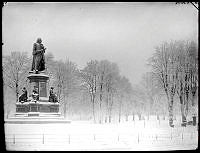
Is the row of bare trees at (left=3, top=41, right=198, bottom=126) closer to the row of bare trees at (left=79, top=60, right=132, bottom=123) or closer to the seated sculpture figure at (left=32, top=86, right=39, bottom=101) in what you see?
the row of bare trees at (left=79, top=60, right=132, bottom=123)

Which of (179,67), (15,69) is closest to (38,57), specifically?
(15,69)

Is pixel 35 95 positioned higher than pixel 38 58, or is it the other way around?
pixel 38 58

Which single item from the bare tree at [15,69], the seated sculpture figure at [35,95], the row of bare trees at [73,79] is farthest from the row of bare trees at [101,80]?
the seated sculpture figure at [35,95]

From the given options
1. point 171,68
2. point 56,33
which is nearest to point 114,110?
point 56,33

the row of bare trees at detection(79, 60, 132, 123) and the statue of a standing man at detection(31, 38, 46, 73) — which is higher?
the statue of a standing man at detection(31, 38, 46, 73)

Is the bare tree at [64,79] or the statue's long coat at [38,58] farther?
the bare tree at [64,79]

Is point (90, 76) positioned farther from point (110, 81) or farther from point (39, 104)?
point (39, 104)

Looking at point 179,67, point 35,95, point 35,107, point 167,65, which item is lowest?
point 35,107

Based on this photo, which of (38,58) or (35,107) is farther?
(38,58)

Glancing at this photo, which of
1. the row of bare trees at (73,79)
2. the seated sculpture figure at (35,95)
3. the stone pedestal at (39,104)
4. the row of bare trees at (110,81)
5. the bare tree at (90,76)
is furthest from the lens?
the bare tree at (90,76)

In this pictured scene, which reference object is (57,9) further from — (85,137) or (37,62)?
(85,137)

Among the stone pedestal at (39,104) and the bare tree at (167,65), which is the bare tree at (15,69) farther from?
the bare tree at (167,65)

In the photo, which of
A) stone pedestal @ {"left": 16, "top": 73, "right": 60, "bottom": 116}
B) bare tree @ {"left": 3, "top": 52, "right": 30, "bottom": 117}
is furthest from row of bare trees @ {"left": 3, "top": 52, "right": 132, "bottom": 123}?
stone pedestal @ {"left": 16, "top": 73, "right": 60, "bottom": 116}

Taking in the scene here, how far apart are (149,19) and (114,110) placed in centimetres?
1906
